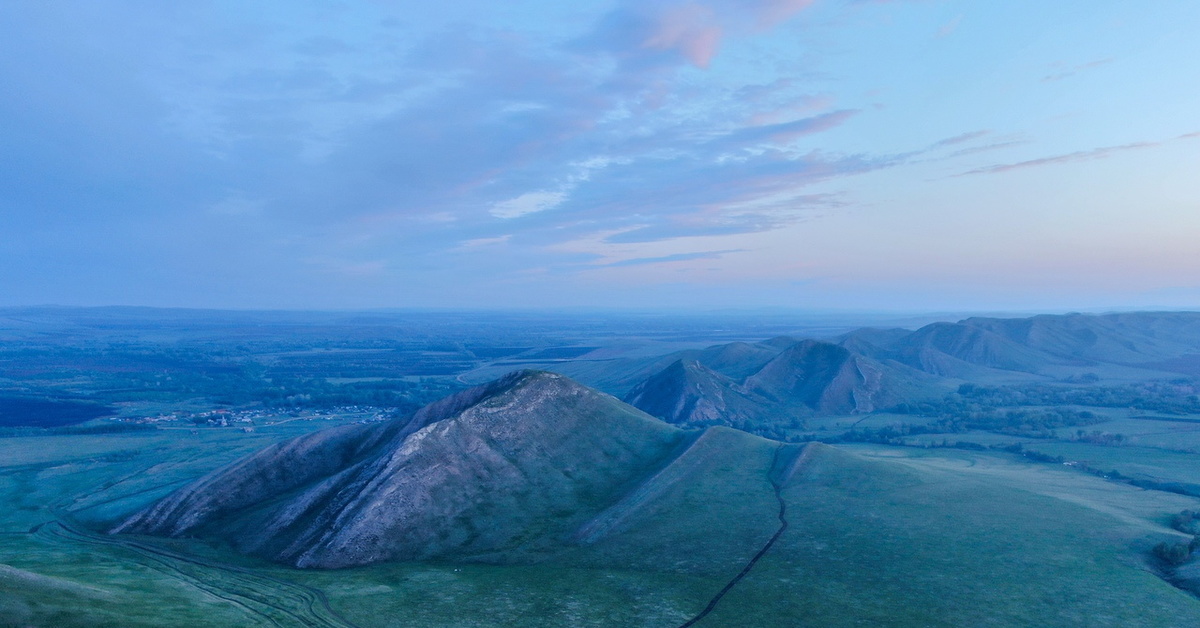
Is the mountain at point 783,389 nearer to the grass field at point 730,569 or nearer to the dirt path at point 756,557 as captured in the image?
the dirt path at point 756,557

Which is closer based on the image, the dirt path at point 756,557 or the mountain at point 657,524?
the dirt path at point 756,557

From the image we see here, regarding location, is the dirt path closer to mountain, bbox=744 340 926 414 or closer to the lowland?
the lowland

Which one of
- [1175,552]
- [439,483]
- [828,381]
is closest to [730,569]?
[439,483]

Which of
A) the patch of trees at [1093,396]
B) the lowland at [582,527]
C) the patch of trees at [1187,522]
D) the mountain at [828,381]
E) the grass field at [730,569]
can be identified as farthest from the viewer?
the mountain at [828,381]

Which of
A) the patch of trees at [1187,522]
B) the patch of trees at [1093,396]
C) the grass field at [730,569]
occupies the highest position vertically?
the grass field at [730,569]

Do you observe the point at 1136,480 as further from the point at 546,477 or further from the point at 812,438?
the point at 546,477

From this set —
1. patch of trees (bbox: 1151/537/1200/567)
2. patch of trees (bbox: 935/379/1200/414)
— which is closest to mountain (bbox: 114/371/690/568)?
patch of trees (bbox: 1151/537/1200/567)

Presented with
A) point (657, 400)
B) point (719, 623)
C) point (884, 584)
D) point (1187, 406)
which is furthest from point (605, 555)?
point (1187, 406)

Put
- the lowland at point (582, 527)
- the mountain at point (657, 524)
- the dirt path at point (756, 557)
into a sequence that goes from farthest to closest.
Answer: the mountain at point (657, 524) → the lowland at point (582, 527) → the dirt path at point (756, 557)

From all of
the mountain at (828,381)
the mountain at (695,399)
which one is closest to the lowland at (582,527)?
the mountain at (695,399)
